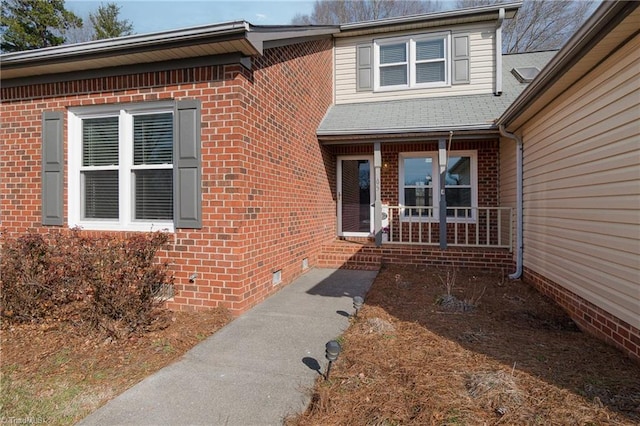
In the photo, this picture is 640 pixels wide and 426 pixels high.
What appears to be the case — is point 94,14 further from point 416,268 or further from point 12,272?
point 416,268

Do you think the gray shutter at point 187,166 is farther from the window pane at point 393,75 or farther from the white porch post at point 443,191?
the window pane at point 393,75

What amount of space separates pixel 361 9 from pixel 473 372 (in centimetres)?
1854

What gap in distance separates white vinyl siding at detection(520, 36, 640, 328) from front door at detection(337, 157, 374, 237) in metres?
4.07

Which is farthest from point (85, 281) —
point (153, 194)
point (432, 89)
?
point (432, 89)

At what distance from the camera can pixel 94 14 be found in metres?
19.7

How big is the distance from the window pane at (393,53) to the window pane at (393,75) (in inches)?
6.7

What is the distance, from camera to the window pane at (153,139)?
4723 mm

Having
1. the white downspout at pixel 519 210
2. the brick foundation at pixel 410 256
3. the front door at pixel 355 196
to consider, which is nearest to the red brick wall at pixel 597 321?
the white downspout at pixel 519 210

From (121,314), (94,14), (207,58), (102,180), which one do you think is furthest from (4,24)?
(121,314)

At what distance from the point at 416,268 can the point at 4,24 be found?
20138 mm

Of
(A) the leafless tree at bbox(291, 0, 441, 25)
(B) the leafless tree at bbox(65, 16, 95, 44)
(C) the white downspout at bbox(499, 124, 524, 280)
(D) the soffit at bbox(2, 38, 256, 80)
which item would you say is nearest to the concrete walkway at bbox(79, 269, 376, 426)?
(D) the soffit at bbox(2, 38, 256, 80)

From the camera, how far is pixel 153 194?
→ 4812 millimetres

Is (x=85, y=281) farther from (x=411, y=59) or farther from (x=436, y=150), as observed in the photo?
(x=411, y=59)

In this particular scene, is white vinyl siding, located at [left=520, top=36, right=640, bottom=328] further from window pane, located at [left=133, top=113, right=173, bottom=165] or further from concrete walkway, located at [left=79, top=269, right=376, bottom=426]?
window pane, located at [left=133, top=113, right=173, bottom=165]
